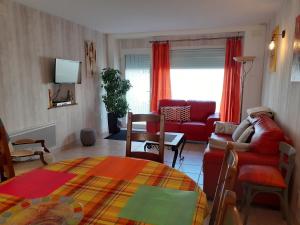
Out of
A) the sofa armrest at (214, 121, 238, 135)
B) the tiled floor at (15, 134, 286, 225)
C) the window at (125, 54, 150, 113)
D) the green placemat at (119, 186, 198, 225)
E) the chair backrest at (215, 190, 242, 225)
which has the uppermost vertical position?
the window at (125, 54, 150, 113)

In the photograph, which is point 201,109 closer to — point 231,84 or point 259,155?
point 231,84

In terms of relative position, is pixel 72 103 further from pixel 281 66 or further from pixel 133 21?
pixel 281 66

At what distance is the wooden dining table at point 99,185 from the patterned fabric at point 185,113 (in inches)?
144

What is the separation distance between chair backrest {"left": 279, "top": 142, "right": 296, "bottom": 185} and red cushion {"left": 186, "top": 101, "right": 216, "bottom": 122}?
2.95m

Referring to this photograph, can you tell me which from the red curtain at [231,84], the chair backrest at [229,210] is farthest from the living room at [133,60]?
the chair backrest at [229,210]

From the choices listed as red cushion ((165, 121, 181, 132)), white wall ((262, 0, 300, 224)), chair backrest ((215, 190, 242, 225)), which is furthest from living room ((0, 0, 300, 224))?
chair backrest ((215, 190, 242, 225))

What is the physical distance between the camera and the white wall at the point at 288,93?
2.26 metres

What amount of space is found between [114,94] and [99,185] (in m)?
4.33

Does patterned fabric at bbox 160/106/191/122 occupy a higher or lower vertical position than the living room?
lower

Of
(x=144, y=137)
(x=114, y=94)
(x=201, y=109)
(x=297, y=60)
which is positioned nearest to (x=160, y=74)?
(x=114, y=94)

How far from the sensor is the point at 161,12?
12.9ft

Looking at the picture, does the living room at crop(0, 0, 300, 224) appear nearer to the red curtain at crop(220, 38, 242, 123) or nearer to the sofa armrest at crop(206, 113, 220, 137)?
the red curtain at crop(220, 38, 242, 123)

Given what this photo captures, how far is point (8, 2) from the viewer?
324cm

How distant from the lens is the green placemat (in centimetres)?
101
